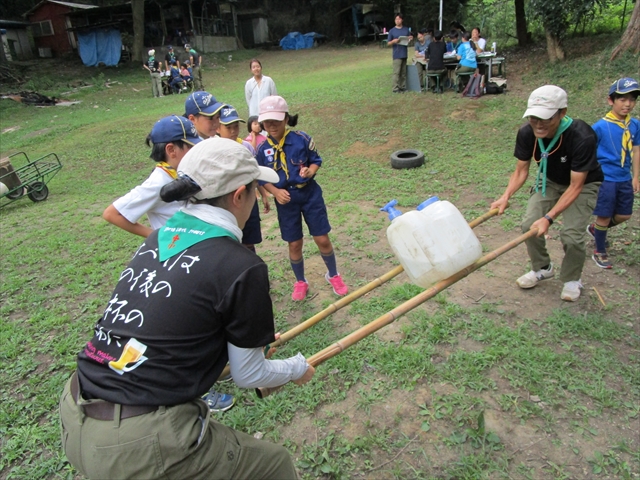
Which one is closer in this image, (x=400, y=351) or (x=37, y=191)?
(x=400, y=351)

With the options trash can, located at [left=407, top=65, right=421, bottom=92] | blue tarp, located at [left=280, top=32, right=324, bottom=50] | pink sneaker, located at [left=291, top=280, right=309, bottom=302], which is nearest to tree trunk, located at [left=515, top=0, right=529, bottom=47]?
trash can, located at [left=407, top=65, right=421, bottom=92]

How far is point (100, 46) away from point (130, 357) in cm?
3426

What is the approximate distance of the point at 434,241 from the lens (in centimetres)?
250

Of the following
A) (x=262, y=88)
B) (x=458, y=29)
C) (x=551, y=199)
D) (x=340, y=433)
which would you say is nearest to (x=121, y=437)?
(x=340, y=433)

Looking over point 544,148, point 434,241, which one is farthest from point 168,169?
point 544,148

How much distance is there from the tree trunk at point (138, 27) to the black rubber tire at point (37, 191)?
2303cm

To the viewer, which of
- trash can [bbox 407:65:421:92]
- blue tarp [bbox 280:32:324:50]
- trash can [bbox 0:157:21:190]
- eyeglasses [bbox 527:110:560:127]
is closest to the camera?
eyeglasses [bbox 527:110:560:127]

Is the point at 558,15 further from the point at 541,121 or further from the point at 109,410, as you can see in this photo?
the point at 109,410

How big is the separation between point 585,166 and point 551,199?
578mm

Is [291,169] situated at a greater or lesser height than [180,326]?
lesser

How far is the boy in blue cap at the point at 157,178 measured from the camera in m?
3.00

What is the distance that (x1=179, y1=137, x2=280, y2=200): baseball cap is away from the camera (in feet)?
5.82

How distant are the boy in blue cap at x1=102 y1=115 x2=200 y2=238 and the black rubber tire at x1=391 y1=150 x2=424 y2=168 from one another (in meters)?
5.73

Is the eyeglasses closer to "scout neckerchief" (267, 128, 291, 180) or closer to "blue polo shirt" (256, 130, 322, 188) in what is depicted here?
"blue polo shirt" (256, 130, 322, 188)
